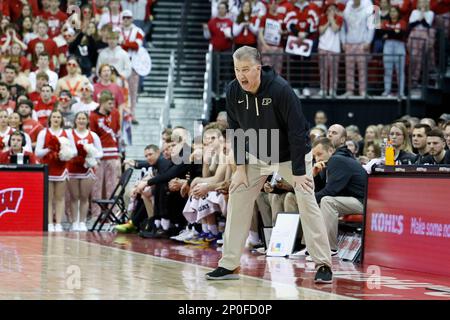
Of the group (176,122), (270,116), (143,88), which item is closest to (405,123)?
(270,116)

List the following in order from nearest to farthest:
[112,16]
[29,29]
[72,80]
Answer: [72,80]
[29,29]
[112,16]

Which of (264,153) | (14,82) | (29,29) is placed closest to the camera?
(264,153)

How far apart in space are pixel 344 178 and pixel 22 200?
6.48 meters

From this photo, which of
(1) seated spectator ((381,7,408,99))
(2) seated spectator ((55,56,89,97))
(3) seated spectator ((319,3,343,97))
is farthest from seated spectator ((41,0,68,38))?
(1) seated spectator ((381,7,408,99))

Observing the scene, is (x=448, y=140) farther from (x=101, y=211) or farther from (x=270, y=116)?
(x=101, y=211)

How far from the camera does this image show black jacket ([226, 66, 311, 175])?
998cm

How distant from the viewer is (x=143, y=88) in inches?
974

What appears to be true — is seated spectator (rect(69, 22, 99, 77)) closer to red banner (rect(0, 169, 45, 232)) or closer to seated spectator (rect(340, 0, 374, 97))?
seated spectator (rect(340, 0, 374, 97))

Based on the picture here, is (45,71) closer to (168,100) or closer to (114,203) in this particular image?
(168,100)

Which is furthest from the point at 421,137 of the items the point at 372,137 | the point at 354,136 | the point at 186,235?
the point at 186,235

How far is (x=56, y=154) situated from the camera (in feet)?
62.4

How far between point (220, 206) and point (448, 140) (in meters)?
3.59

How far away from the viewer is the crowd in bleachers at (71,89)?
1914cm

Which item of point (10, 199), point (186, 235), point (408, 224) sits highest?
point (408, 224)
